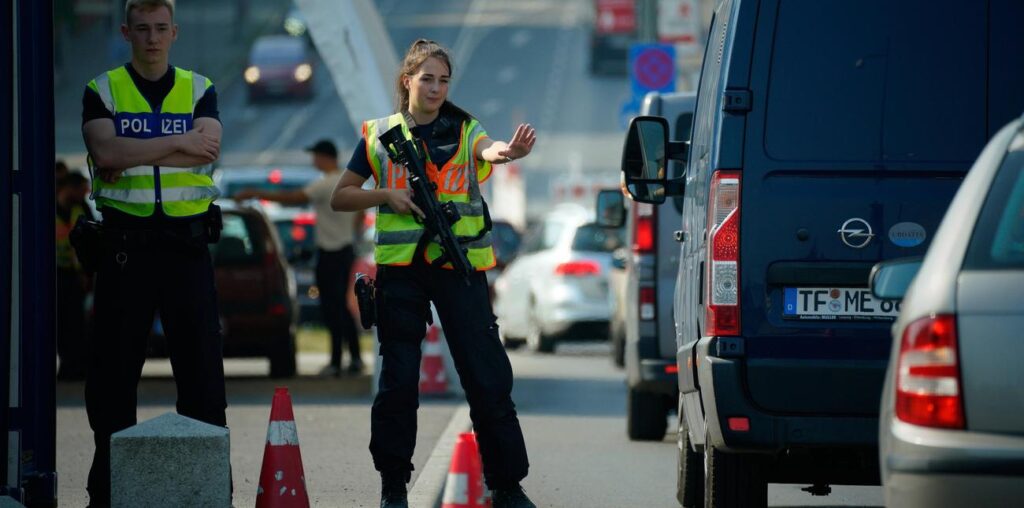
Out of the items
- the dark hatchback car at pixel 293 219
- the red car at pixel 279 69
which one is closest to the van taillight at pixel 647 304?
the dark hatchback car at pixel 293 219

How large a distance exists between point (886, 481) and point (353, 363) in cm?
1263

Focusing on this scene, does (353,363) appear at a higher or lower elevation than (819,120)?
lower

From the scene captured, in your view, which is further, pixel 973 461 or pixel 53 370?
pixel 53 370

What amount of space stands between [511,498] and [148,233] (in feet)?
5.25

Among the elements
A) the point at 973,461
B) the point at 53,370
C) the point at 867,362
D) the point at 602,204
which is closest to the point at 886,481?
the point at 973,461

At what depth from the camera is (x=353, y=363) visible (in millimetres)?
17797

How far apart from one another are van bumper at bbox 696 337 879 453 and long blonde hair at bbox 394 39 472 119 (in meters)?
1.50

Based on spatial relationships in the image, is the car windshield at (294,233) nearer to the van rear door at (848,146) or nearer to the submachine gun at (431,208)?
the submachine gun at (431,208)

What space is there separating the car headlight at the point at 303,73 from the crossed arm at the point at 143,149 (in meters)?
53.1

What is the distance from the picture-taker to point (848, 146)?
7.11 m

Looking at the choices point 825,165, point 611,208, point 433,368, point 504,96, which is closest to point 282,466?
point 825,165

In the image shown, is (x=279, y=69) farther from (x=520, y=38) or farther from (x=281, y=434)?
(x=281, y=434)

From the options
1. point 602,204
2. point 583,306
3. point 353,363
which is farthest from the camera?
point 583,306

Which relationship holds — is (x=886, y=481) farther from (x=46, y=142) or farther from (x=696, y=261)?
(x=46, y=142)
